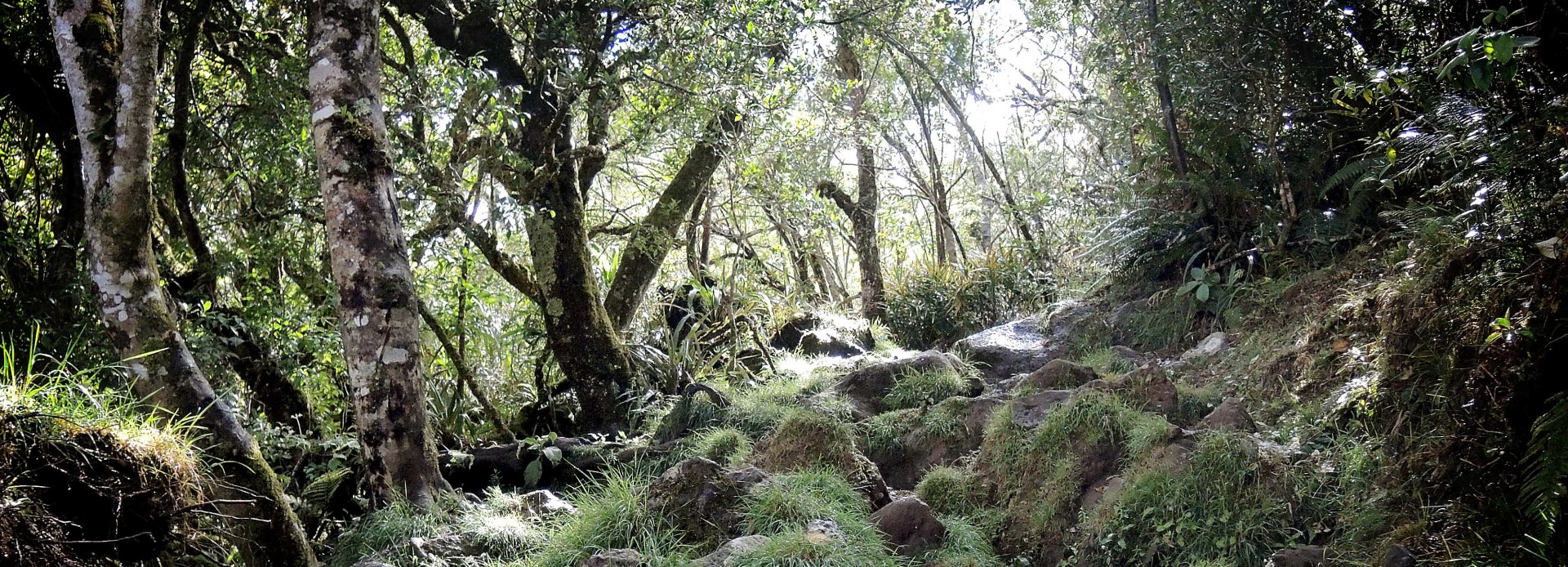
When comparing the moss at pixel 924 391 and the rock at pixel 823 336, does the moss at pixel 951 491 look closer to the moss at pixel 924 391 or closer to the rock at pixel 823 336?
the moss at pixel 924 391

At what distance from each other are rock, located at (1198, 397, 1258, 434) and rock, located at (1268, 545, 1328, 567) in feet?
2.76

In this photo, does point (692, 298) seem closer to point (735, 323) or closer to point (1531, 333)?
point (735, 323)

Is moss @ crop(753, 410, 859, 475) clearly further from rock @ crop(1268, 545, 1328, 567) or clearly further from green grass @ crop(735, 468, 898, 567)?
rock @ crop(1268, 545, 1328, 567)

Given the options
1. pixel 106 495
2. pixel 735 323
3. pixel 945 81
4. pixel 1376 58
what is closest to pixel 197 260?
pixel 106 495

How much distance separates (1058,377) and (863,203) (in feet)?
17.4

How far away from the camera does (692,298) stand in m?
7.92

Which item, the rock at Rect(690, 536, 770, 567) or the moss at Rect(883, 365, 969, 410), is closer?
the rock at Rect(690, 536, 770, 567)

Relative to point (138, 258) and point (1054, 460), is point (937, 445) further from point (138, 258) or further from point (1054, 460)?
point (138, 258)

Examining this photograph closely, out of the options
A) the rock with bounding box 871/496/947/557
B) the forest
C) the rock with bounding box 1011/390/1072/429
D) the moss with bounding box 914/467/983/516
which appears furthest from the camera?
the rock with bounding box 1011/390/1072/429

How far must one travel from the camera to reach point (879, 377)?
19.9 ft

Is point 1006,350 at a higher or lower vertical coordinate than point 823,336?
lower

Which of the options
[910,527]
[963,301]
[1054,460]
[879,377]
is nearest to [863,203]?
[963,301]

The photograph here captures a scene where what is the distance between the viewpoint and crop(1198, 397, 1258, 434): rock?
4243 millimetres

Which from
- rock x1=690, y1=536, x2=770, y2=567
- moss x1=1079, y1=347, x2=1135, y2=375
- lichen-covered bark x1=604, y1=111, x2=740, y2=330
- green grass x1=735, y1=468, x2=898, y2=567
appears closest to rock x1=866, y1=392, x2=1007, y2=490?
green grass x1=735, y1=468, x2=898, y2=567
